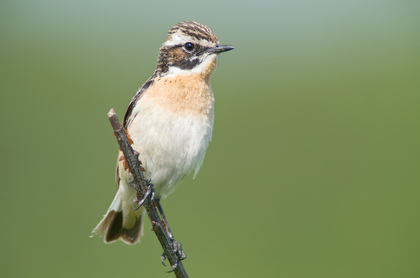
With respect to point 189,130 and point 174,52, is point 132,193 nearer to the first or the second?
point 189,130

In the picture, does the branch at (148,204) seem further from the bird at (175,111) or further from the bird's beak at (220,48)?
Result: the bird's beak at (220,48)

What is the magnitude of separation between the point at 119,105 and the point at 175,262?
5.62m

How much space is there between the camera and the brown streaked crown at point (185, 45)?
4.71 m

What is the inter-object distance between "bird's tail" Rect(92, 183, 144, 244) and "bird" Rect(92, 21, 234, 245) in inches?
16.0

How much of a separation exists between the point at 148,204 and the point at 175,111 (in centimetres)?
93

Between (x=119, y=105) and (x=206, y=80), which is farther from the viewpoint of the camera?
(x=119, y=105)

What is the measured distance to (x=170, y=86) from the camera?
15.1 feet

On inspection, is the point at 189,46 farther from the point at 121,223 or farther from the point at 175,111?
the point at 121,223

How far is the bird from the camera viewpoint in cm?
448

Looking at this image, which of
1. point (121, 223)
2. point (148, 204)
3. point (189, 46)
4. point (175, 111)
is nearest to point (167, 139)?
point (175, 111)

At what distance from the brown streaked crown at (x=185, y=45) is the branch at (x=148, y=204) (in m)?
1.37

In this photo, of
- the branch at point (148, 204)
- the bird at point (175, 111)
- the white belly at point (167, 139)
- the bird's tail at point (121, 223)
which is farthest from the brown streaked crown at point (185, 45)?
the bird's tail at point (121, 223)

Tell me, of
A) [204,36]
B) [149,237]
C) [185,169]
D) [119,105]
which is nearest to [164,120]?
[185,169]

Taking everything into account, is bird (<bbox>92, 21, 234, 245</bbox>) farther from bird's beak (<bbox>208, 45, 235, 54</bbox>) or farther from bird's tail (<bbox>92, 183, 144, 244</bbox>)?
bird's tail (<bbox>92, 183, 144, 244</bbox>)
